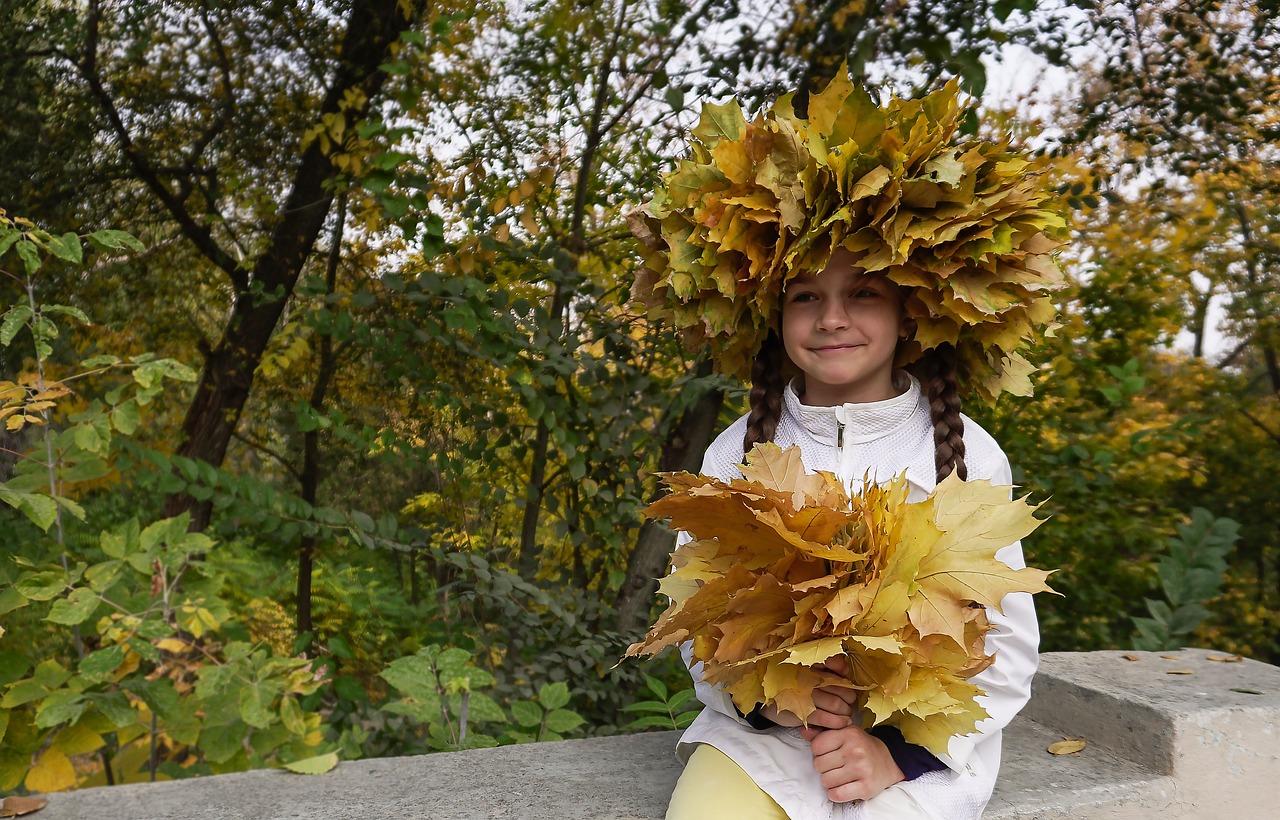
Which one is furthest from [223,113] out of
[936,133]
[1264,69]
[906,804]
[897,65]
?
[1264,69]

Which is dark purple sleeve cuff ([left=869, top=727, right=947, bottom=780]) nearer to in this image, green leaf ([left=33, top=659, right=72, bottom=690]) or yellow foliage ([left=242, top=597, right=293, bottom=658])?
green leaf ([left=33, top=659, right=72, bottom=690])

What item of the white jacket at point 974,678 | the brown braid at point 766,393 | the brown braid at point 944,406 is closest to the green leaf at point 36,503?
the white jacket at point 974,678

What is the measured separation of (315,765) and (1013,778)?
59.0 inches

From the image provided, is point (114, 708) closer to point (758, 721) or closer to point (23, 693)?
point (23, 693)

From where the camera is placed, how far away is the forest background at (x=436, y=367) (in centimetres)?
224

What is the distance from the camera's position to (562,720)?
2.39 metres

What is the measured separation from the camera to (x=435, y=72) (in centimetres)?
370

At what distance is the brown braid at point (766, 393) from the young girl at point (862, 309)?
0.08 m

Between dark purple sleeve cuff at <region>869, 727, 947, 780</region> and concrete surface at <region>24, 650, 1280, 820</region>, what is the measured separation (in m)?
0.34

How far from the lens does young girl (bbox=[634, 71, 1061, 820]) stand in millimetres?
1502

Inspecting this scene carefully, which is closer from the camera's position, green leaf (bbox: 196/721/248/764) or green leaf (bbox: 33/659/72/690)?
green leaf (bbox: 33/659/72/690)

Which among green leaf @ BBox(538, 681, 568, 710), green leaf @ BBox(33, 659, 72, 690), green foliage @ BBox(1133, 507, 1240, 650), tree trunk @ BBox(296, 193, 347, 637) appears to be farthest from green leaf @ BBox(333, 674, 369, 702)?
green foliage @ BBox(1133, 507, 1240, 650)

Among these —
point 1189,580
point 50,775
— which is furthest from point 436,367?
point 1189,580

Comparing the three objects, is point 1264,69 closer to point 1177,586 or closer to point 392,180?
point 1177,586
